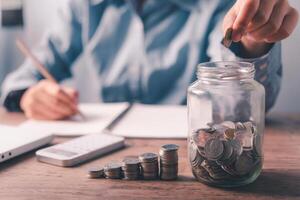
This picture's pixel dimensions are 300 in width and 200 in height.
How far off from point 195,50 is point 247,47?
0.56 meters

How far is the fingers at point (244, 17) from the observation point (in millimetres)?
668

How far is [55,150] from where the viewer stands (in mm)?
819

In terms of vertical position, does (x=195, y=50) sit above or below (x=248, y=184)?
above

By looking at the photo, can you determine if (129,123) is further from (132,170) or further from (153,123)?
(132,170)

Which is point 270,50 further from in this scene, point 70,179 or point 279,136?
point 70,179

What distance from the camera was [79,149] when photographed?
2.70ft

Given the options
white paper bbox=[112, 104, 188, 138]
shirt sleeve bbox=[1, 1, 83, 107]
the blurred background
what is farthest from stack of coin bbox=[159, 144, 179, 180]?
the blurred background

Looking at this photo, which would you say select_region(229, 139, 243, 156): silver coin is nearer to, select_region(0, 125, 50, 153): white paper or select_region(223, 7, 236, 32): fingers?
select_region(223, 7, 236, 32): fingers

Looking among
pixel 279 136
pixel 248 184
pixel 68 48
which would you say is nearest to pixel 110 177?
pixel 248 184

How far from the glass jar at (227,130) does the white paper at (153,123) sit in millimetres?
194

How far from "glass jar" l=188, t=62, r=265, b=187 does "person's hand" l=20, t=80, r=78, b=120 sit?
0.44m

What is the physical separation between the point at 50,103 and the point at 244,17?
58cm

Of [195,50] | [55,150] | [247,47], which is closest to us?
[55,150]

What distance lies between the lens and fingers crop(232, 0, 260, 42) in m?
0.67
